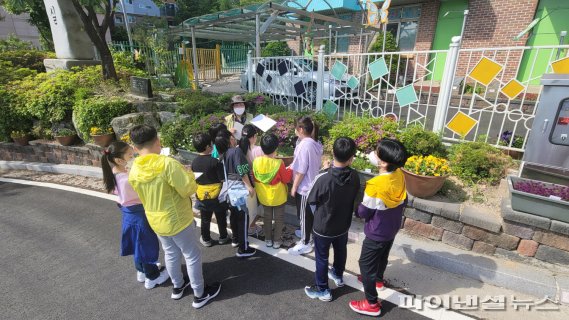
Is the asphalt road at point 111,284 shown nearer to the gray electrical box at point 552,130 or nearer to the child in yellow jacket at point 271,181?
the child in yellow jacket at point 271,181

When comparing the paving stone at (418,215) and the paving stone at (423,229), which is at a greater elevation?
the paving stone at (418,215)

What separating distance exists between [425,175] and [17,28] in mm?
29704

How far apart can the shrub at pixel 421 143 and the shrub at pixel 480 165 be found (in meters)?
0.29

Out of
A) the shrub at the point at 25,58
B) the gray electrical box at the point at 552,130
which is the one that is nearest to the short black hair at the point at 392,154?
the gray electrical box at the point at 552,130

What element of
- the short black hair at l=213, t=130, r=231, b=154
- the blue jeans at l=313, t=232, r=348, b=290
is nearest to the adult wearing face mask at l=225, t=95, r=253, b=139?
the short black hair at l=213, t=130, r=231, b=154

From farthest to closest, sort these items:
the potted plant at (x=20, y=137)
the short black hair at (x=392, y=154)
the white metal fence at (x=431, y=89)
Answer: the potted plant at (x=20, y=137)
the white metal fence at (x=431, y=89)
the short black hair at (x=392, y=154)

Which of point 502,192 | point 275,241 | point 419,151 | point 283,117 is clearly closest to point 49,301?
point 275,241

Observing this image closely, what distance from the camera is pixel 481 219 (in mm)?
2906

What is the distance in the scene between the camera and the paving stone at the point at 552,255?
267cm

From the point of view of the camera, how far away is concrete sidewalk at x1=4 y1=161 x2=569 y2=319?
103 inches

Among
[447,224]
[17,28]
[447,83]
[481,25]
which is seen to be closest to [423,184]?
[447,224]

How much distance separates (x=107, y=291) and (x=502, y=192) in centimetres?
442

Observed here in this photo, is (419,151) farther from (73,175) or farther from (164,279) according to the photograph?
(73,175)

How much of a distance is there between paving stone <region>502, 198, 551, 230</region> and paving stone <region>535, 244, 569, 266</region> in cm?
25
